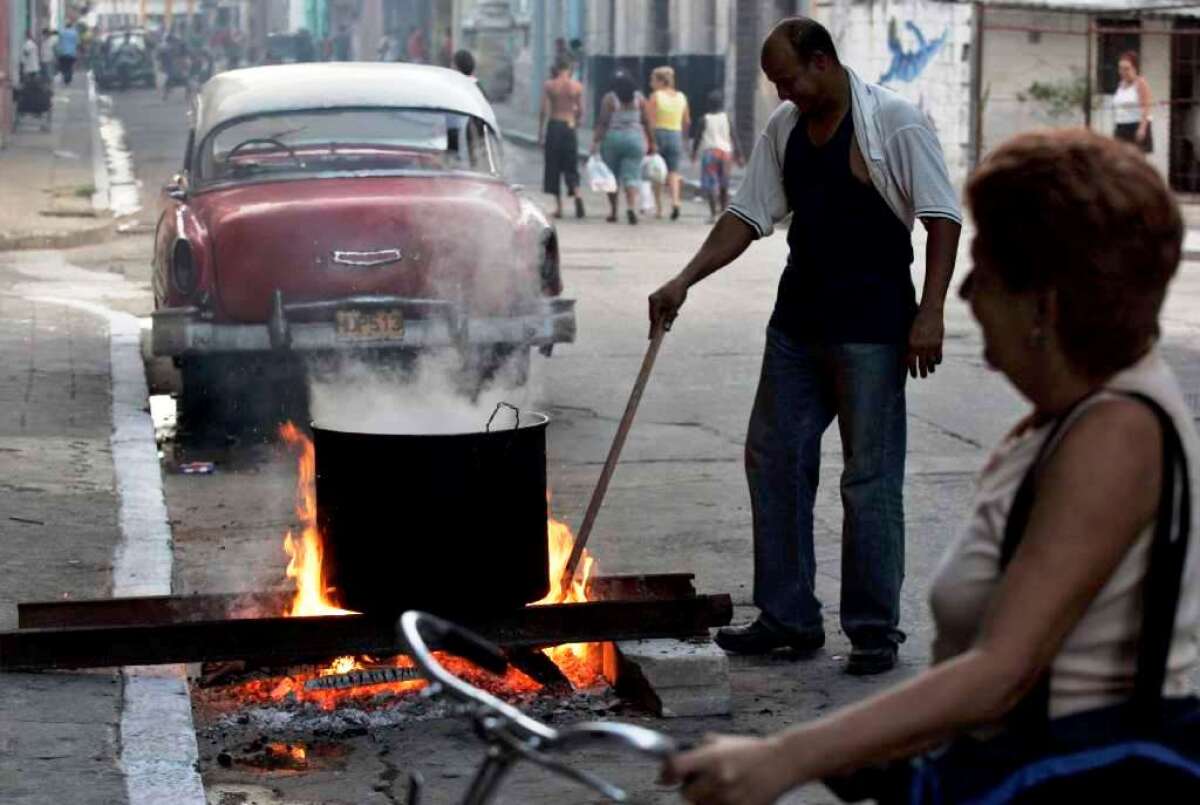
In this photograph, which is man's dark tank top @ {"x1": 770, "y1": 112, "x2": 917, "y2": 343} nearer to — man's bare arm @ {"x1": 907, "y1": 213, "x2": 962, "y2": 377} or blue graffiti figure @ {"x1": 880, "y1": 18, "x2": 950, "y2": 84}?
man's bare arm @ {"x1": 907, "y1": 213, "x2": 962, "y2": 377}

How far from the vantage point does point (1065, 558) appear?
7.69 feet

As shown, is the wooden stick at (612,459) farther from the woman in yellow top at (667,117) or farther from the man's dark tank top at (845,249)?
the woman in yellow top at (667,117)

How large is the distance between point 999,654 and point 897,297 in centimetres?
391

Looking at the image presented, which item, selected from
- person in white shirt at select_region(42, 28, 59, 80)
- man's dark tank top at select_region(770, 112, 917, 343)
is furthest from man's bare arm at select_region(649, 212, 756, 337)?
person in white shirt at select_region(42, 28, 59, 80)

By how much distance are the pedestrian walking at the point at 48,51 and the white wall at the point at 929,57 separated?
1793 cm

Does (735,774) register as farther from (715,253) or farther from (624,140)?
(624,140)

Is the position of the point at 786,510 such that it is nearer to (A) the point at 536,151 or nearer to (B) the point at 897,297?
(B) the point at 897,297

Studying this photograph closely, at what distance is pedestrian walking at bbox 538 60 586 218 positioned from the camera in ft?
81.7

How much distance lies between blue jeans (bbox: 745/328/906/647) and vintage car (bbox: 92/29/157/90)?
191ft

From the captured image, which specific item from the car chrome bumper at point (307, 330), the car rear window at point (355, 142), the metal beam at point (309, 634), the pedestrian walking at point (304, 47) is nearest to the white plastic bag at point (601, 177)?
the car rear window at point (355, 142)

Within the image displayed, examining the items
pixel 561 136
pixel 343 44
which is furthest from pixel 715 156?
pixel 343 44

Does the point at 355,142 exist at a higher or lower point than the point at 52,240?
higher

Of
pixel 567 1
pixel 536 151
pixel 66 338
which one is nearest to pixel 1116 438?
pixel 66 338

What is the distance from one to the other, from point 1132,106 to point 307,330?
17149 mm
